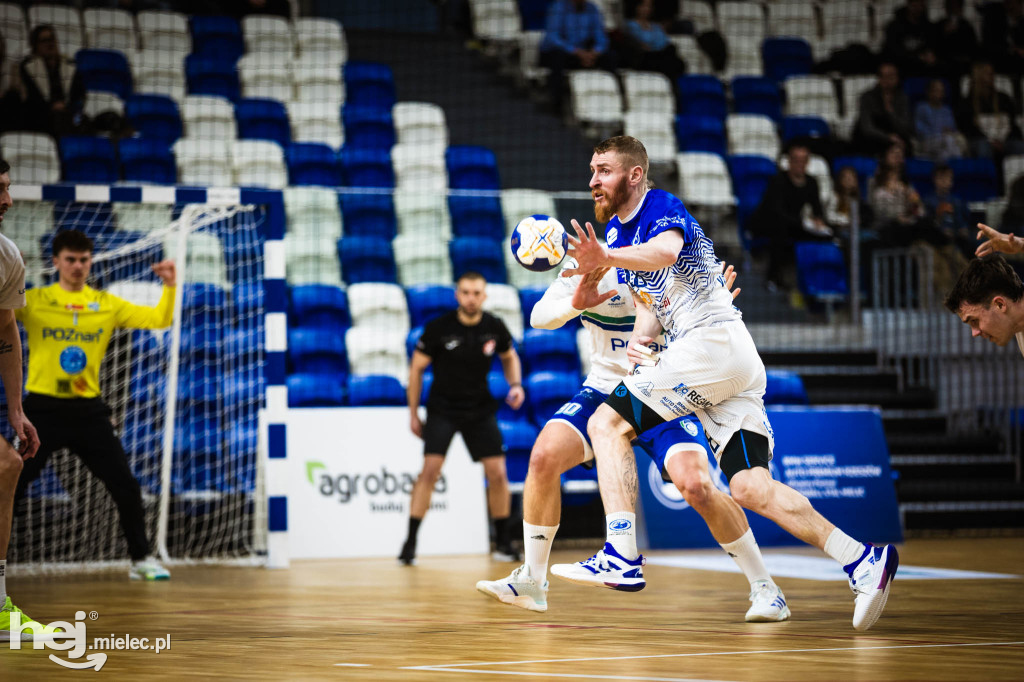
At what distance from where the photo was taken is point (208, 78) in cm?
1323

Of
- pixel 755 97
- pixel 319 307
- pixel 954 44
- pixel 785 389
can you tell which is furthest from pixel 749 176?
pixel 319 307

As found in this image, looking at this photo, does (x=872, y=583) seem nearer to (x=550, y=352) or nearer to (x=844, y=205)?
(x=550, y=352)

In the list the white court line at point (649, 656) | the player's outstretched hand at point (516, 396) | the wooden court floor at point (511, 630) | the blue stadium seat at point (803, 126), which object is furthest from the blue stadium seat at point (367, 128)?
the white court line at point (649, 656)

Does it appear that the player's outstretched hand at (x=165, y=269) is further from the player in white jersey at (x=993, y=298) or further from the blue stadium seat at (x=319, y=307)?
the player in white jersey at (x=993, y=298)

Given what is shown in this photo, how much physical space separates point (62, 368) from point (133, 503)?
3.36ft

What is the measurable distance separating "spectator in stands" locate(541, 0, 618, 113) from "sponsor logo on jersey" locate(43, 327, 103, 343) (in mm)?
7746

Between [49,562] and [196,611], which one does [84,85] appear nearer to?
[49,562]

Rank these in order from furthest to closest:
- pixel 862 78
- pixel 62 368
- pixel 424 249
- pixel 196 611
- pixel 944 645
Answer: pixel 862 78, pixel 424 249, pixel 62 368, pixel 196 611, pixel 944 645

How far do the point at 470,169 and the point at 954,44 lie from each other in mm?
7274

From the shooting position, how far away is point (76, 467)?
9695mm

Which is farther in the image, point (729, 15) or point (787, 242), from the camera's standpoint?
point (729, 15)

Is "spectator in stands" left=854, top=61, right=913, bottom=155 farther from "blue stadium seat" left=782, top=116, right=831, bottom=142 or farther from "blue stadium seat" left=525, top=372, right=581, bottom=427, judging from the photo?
"blue stadium seat" left=525, top=372, right=581, bottom=427

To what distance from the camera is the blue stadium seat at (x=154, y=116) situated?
12.4m

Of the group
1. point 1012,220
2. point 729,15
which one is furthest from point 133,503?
point 729,15
